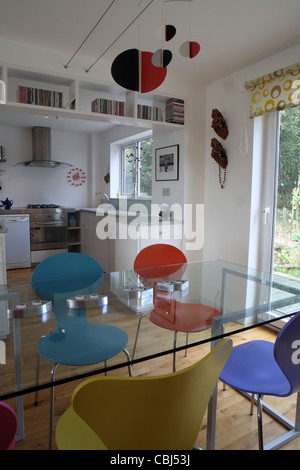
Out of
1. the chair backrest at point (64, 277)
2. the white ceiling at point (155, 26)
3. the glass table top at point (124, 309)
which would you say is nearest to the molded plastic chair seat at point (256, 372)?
the glass table top at point (124, 309)

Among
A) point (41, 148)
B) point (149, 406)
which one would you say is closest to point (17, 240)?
point (41, 148)

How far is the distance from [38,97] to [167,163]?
61.8 inches

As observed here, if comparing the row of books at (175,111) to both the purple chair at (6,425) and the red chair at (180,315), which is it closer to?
the red chair at (180,315)

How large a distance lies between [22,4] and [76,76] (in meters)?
0.77

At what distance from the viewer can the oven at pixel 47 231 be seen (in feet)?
17.6

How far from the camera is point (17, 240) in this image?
5.19 metres

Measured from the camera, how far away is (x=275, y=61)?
2.74m

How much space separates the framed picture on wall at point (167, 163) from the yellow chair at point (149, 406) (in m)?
2.95

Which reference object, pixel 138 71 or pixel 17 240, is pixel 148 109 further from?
pixel 17 240

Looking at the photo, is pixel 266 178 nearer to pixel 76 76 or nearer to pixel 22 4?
pixel 76 76

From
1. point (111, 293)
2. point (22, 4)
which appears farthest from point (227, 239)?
point (22, 4)

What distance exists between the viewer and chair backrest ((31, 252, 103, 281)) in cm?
203
